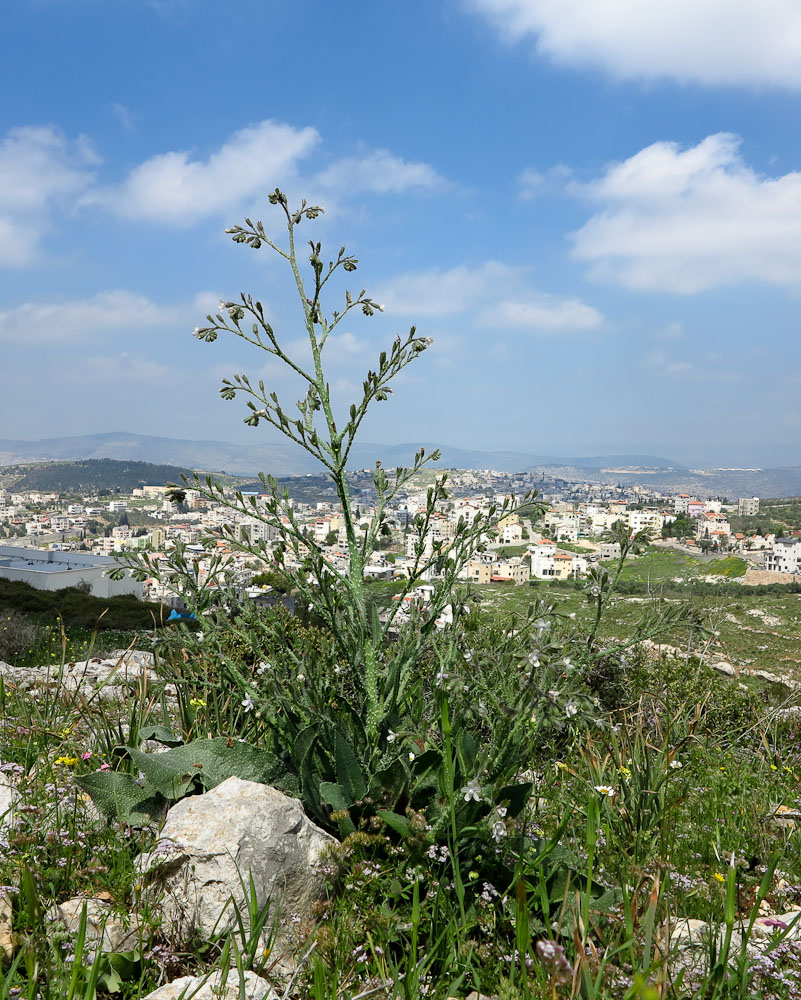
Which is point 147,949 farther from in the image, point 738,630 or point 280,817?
point 738,630

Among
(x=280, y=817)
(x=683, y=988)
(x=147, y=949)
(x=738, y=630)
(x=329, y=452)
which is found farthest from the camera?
(x=738, y=630)

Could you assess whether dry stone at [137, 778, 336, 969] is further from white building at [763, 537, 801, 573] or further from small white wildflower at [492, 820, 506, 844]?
white building at [763, 537, 801, 573]

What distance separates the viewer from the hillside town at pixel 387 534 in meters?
3.17

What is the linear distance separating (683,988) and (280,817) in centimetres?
146

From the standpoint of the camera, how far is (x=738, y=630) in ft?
74.7

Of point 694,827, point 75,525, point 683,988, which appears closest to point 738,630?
point 694,827

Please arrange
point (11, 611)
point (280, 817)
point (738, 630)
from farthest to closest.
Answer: point (738, 630) < point (11, 611) < point (280, 817)

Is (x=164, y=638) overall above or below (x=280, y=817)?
above

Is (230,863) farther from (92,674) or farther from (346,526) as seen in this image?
(92,674)

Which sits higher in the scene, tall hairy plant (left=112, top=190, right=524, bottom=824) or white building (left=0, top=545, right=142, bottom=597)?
tall hairy plant (left=112, top=190, right=524, bottom=824)

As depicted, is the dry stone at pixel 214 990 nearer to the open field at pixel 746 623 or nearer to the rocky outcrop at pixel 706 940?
the rocky outcrop at pixel 706 940

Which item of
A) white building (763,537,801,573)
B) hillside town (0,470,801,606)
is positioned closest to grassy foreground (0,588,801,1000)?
hillside town (0,470,801,606)

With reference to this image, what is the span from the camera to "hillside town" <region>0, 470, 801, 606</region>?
3168mm

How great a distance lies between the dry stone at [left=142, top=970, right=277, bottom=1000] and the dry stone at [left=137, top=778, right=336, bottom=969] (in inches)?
8.3
